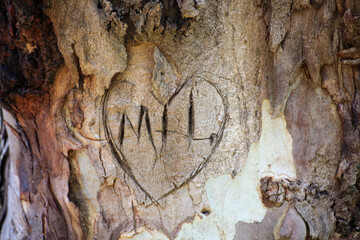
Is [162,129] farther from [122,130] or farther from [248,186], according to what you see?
[248,186]

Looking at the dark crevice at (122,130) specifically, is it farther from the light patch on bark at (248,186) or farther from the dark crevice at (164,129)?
the light patch on bark at (248,186)

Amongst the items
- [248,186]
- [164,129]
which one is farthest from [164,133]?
[248,186]

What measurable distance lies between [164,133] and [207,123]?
16 cm

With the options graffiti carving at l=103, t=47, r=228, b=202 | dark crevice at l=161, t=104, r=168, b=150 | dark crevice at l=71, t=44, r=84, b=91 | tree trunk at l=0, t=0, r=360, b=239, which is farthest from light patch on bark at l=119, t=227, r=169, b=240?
dark crevice at l=71, t=44, r=84, b=91

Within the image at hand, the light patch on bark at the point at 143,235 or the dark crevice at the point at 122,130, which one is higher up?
the dark crevice at the point at 122,130

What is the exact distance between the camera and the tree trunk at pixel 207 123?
1119mm

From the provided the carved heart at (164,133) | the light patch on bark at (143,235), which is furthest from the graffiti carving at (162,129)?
the light patch on bark at (143,235)

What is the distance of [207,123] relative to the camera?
1155 mm

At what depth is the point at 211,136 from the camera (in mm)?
1161

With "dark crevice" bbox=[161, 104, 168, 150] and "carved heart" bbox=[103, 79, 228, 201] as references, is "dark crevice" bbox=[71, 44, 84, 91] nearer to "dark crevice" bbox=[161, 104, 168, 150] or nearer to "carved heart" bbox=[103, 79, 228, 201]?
"carved heart" bbox=[103, 79, 228, 201]

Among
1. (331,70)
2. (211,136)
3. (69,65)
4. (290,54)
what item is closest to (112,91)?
(69,65)

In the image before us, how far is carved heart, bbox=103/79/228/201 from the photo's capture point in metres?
1.13

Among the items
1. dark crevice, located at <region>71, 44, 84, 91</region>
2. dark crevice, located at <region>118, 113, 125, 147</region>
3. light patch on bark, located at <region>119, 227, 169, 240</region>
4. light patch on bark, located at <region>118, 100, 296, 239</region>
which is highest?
dark crevice, located at <region>71, 44, 84, 91</region>

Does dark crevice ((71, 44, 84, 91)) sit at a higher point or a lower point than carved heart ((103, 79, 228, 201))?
higher
